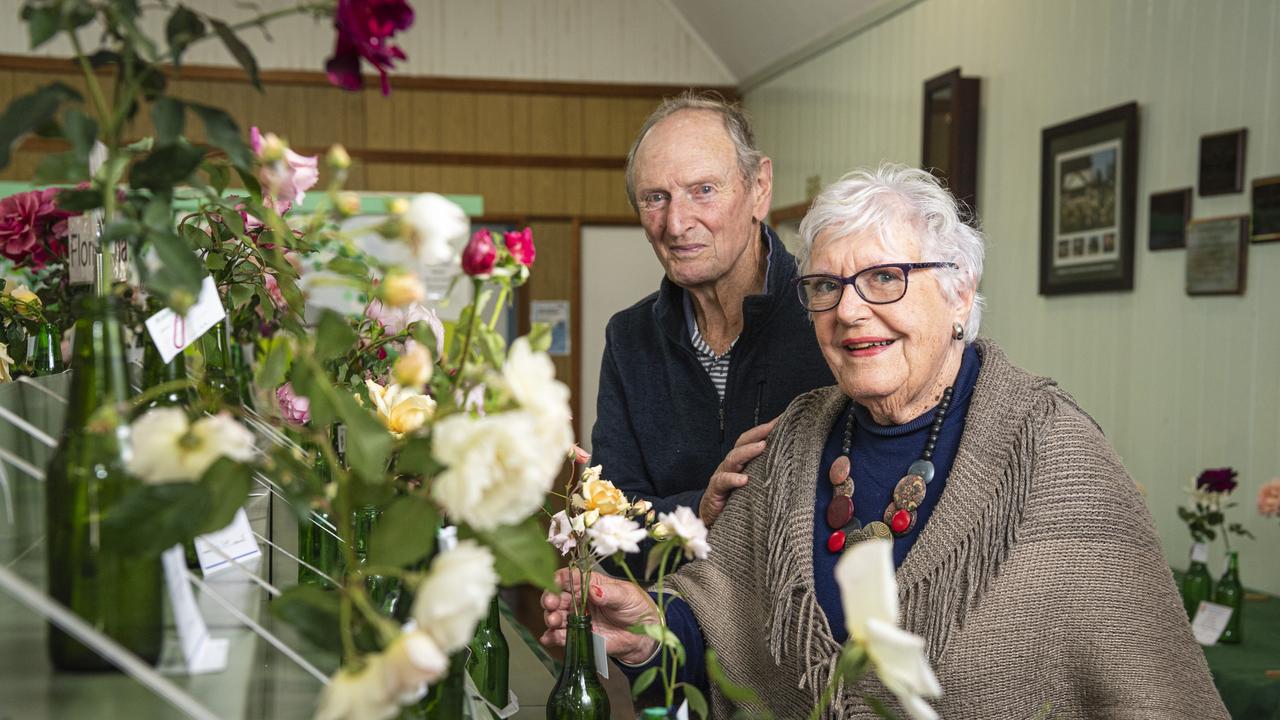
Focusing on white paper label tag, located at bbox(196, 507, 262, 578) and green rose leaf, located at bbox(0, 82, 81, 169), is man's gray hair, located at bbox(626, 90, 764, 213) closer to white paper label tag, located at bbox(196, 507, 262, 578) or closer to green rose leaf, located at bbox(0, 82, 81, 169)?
white paper label tag, located at bbox(196, 507, 262, 578)

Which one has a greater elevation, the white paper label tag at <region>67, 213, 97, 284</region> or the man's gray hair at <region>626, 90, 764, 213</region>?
the man's gray hair at <region>626, 90, 764, 213</region>

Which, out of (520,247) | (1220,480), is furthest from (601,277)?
(520,247)

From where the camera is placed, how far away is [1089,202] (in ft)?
13.2

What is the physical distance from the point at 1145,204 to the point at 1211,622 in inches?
59.8

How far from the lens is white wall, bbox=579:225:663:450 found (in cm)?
785

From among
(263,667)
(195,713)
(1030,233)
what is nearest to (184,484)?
(195,713)

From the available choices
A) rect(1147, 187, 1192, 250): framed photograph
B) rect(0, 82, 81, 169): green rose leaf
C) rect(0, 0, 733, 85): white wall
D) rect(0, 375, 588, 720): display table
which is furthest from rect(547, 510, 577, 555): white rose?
rect(0, 0, 733, 85): white wall

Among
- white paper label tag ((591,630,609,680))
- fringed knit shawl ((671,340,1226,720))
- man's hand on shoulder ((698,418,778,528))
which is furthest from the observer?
man's hand on shoulder ((698,418,778,528))

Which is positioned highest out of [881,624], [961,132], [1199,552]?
[961,132]

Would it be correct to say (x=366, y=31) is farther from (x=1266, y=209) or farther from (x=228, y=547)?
(x=1266, y=209)

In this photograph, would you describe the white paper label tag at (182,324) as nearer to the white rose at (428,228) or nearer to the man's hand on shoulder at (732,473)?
the white rose at (428,228)

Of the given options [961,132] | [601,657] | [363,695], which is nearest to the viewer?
[363,695]

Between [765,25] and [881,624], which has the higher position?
[765,25]

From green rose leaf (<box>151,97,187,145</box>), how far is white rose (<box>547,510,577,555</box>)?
25.6 inches
